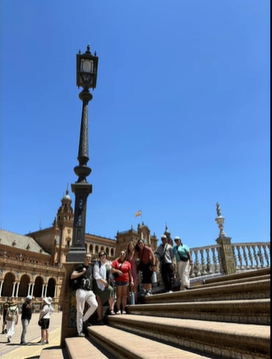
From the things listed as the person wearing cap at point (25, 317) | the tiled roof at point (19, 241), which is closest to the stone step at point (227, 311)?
the person wearing cap at point (25, 317)

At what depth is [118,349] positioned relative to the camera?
3045 mm

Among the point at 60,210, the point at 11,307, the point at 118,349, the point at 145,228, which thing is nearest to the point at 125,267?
the point at 118,349

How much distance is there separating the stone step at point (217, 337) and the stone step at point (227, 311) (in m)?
0.15

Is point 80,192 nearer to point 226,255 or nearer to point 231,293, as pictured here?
point 231,293

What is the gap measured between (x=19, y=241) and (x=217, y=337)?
6164cm

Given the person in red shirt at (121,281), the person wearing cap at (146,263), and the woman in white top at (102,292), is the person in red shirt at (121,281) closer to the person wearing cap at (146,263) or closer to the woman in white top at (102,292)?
the woman in white top at (102,292)

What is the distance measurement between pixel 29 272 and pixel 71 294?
40.2 metres

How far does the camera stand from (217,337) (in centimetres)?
214

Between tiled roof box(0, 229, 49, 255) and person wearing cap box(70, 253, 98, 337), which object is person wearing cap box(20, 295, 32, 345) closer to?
person wearing cap box(70, 253, 98, 337)

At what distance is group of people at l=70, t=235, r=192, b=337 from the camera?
5594mm

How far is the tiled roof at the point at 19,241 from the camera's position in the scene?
5209 centimetres

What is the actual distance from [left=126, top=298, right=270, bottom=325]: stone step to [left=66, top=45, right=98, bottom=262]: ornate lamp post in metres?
2.80

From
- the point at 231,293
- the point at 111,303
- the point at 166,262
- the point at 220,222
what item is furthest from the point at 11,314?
the point at 220,222

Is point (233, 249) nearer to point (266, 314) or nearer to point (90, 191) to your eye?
point (90, 191)
